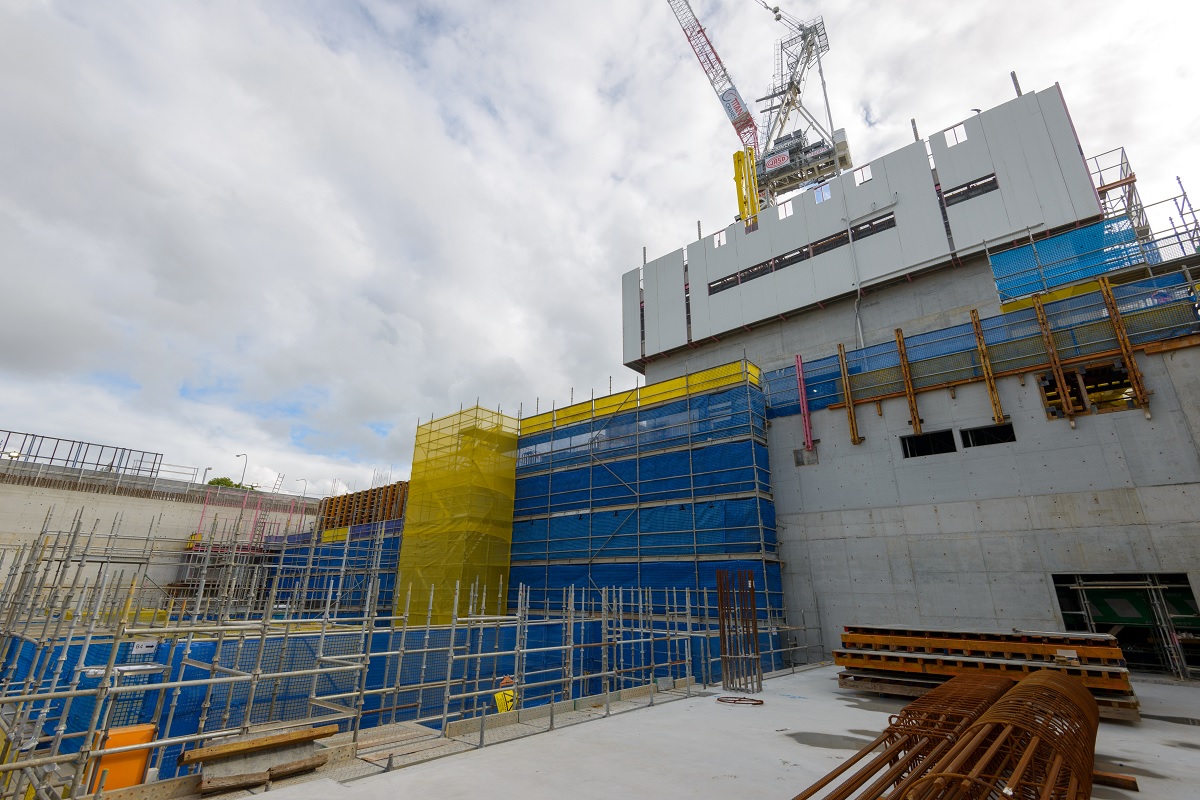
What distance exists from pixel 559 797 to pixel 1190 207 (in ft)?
79.7

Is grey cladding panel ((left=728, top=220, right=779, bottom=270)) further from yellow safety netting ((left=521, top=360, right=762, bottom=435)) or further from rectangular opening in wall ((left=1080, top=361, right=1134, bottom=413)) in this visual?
rectangular opening in wall ((left=1080, top=361, right=1134, bottom=413))

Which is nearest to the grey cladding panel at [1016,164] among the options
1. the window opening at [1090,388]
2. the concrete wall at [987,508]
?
the window opening at [1090,388]

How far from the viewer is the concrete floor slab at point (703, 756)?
5.56 m

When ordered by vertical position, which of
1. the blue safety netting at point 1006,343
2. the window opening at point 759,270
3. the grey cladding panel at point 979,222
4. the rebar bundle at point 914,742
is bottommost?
the rebar bundle at point 914,742

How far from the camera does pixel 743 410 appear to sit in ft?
65.8

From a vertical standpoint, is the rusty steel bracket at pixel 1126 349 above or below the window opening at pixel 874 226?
below

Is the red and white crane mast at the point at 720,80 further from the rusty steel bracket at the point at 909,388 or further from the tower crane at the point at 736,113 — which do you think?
the rusty steel bracket at the point at 909,388

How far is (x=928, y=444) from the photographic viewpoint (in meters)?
17.8

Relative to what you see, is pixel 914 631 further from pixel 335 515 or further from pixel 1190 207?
pixel 335 515

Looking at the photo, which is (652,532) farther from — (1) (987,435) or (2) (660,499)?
(1) (987,435)

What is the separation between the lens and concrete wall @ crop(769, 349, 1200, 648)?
46.3 feet

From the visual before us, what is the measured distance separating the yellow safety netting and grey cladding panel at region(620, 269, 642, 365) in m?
8.78

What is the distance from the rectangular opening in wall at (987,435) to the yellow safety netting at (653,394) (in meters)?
7.19

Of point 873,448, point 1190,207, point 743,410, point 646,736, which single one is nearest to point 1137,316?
point 1190,207
